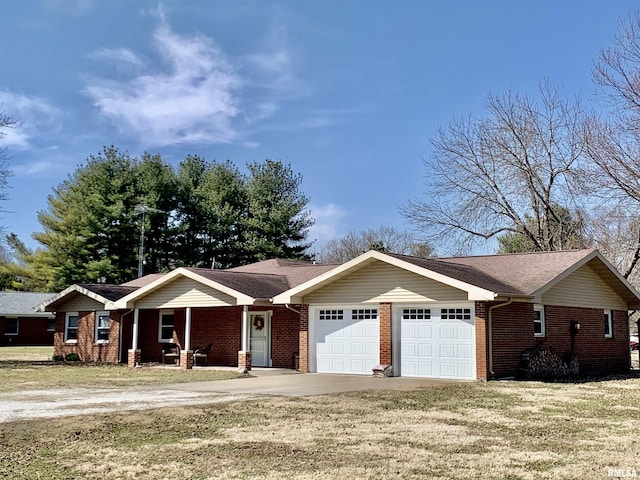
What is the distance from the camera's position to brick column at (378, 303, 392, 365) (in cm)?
1916

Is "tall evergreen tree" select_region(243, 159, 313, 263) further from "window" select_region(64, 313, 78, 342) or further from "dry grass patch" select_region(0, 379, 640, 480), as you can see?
"dry grass patch" select_region(0, 379, 640, 480)

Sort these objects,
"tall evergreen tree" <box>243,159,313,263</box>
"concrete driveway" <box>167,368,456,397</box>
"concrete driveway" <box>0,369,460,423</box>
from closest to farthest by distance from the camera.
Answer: "concrete driveway" <box>0,369,460,423</box>
"concrete driveway" <box>167,368,456,397</box>
"tall evergreen tree" <box>243,159,313,263</box>

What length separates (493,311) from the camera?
1802cm

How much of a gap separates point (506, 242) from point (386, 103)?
2040 cm

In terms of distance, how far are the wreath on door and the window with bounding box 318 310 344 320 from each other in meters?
3.48

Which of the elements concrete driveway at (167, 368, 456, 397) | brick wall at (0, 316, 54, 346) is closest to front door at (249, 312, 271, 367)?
concrete driveway at (167, 368, 456, 397)

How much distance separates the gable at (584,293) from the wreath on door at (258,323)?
31.3 feet

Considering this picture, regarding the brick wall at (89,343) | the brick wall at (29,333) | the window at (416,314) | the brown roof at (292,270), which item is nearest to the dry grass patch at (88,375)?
the brick wall at (89,343)

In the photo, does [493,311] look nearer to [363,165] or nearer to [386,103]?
[386,103]

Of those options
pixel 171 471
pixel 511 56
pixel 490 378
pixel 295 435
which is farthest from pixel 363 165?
pixel 171 471

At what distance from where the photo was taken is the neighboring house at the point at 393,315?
1823 cm

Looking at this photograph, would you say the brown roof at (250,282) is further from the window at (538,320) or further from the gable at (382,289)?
the window at (538,320)

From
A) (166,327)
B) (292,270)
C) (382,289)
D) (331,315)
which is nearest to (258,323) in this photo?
(292,270)

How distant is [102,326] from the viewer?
27.5 metres
